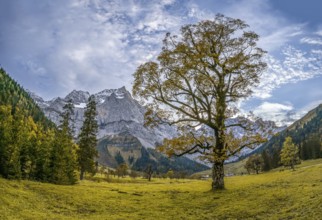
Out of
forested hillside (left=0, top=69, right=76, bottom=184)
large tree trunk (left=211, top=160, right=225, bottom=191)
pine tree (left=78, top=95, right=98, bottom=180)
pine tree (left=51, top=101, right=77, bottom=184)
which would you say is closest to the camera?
large tree trunk (left=211, top=160, right=225, bottom=191)

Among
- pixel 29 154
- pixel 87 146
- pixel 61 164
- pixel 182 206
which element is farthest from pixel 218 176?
pixel 87 146

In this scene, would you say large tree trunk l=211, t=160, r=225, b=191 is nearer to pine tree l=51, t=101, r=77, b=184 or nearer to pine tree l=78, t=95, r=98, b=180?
pine tree l=51, t=101, r=77, b=184

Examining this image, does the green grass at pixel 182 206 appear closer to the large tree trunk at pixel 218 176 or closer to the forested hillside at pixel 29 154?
the large tree trunk at pixel 218 176

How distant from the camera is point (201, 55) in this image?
33.8 metres

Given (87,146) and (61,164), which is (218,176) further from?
(87,146)

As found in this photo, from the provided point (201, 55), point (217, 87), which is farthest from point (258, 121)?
point (201, 55)

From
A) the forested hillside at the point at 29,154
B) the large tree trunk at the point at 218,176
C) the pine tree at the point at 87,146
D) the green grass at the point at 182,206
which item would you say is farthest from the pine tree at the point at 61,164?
the large tree trunk at the point at 218,176

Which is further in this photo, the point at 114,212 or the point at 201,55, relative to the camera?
the point at 201,55

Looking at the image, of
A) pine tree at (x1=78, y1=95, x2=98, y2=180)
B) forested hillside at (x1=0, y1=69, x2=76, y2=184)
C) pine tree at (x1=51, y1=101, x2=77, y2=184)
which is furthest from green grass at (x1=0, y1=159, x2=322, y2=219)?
pine tree at (x1=78, y1=95, x2=98, y2=180)

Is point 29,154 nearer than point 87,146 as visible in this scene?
Yes

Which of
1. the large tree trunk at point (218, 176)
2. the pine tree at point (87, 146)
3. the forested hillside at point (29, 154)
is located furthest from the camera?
the pine tree at point (87, 146)

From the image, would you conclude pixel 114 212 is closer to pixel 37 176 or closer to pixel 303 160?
pixel 37 176

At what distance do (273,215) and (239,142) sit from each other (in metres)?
15.6

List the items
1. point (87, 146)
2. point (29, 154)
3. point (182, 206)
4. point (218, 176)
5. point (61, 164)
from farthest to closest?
point (87, 146) → point (61, 164) → point (29, 154) → point (218, 176) → point (182, 206)
